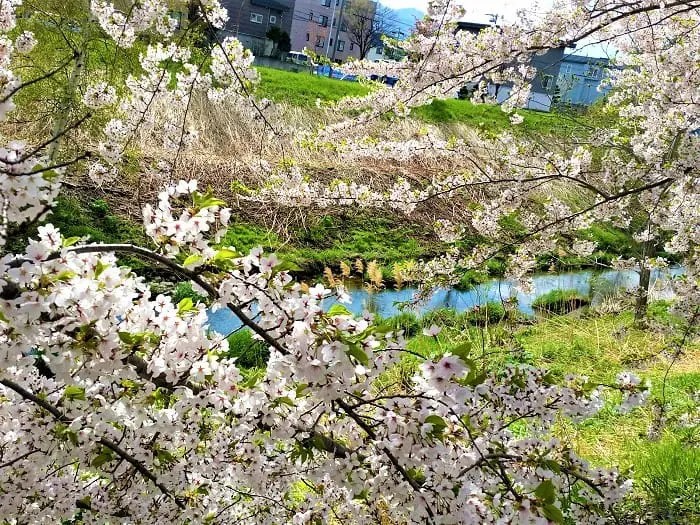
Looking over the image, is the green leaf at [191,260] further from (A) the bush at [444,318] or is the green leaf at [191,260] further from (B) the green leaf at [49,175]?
(A) the bush at [444,318]

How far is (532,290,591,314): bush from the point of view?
27.2 ft

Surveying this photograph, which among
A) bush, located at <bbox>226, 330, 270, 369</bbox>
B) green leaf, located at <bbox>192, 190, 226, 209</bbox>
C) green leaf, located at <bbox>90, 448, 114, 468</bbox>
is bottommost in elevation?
bush, located at <bbox>226, 330, 270, 369</bbox>

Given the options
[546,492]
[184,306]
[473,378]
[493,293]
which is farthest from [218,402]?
[493,293]

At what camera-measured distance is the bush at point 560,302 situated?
27.2ft

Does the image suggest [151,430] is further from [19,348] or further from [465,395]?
[465,395]

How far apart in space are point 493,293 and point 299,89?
31.6ft

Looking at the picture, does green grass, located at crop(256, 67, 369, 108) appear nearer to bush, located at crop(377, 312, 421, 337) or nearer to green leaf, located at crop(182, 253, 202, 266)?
bush, located at crop(377, 312, 421, 337)

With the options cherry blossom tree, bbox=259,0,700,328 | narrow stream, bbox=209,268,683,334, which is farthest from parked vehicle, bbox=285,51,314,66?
cherry blossom tree, bbox=259,0,700,328

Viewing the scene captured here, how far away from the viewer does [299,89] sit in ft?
53.4

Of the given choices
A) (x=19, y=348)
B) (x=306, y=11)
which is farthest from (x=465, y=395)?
(x=306, y=11)

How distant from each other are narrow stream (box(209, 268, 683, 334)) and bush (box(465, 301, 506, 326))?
14 cm

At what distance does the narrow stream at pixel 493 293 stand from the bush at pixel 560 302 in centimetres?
14

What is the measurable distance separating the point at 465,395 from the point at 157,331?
2.23ft

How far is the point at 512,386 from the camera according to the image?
1930 mm
